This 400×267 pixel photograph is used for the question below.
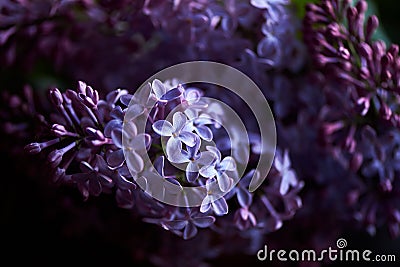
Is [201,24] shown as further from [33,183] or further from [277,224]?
[33,183]

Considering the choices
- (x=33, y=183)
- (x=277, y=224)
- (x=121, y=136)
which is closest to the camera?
(x=121, y=136)

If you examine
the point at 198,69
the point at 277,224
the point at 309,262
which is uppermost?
the point at 198,69

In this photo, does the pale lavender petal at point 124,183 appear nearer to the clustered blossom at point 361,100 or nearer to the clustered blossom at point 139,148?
the clustered blossom at point 139,148

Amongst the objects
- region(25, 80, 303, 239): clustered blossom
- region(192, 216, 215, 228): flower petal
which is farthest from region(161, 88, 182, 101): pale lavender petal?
region(192, 216, 215, 228): flower petal

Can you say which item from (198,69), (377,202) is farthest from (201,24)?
(377,202)

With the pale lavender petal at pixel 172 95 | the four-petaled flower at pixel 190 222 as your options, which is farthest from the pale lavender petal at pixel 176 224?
the pale lavender petal at pixel 172 95

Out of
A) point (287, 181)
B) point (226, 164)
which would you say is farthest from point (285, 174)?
point (226, 164)

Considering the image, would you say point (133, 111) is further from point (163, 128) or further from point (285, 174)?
point (285, 174)
